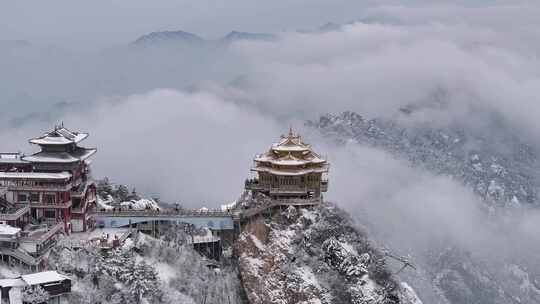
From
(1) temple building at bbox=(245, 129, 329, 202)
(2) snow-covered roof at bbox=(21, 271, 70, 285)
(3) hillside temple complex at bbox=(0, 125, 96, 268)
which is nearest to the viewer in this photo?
(2) snow-covered roof at bbox=(21, 271, 70, 285)

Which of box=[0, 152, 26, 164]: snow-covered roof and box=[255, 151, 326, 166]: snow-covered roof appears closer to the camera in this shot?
box=[0, 152, 26, 164]: snow-covered roof

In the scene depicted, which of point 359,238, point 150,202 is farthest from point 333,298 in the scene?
point 150,202

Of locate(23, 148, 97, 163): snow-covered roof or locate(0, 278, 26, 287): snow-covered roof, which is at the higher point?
locate(23, 148, 97, 163): snow-covered roof

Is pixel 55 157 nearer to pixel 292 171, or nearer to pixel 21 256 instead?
pixel 21 256

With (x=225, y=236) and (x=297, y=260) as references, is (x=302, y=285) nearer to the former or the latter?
(x=297, y=260)

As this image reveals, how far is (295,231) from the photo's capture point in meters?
84.9

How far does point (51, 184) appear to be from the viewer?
265ft

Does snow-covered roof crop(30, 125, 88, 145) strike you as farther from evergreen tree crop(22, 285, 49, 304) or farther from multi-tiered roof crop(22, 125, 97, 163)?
evergreen tree crop(22, 285, 49, 304)

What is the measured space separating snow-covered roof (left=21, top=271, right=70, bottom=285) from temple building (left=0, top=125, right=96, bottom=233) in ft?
44.0

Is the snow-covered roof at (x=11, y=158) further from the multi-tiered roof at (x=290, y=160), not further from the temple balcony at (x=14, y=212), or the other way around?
the multi-tiered roof at (x=290, y=160)

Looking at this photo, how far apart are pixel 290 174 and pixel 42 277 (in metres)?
34.2

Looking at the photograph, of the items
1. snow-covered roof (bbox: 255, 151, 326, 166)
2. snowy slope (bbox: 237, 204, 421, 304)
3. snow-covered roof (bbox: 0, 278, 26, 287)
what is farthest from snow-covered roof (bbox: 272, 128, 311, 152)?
snow-covered roof (bbox: 0, 278, 26, 287)

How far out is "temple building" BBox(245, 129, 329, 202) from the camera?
3499 inches

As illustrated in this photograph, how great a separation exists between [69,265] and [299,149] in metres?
33.4
